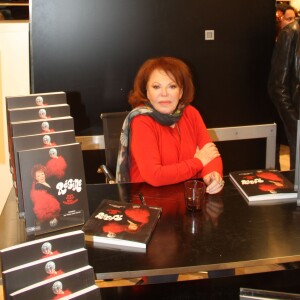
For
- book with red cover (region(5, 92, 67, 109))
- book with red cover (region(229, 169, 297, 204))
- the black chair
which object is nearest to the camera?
book with red cover (region(5, 92, 67, 109))

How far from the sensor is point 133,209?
148 centimetres

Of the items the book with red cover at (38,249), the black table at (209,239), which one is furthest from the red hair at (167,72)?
the book with red cover at (38,249)

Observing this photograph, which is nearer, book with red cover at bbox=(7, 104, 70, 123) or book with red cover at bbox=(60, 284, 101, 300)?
book with red cover at bbox=(60, 284, 101, 300)

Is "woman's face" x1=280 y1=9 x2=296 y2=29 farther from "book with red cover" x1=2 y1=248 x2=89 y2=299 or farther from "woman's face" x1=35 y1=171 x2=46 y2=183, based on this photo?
"book with red cover" x1=2 y1=248 x2=89 y2=299

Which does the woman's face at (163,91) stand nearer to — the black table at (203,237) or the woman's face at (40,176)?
the black table at (203,237)

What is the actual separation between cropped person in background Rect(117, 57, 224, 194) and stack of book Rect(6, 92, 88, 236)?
0.48 metres

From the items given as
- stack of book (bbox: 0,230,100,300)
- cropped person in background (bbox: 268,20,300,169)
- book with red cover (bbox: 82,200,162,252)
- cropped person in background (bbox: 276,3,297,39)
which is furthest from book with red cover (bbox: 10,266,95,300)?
cropped person in background (bbox: 276,3,297,39)

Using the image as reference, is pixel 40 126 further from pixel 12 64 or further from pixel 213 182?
pixel 12 64

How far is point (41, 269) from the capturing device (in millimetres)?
1042

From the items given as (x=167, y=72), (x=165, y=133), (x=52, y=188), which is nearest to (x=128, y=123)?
(x=165, y=133)

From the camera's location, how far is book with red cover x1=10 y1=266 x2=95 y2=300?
39.4 inches

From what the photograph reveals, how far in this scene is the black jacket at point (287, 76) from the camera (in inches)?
116

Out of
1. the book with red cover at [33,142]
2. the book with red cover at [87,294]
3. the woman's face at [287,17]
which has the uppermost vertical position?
the woman's face at [287,17]

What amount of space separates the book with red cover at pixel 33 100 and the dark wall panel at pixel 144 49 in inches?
56.7
